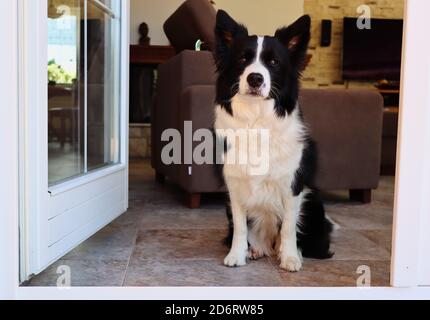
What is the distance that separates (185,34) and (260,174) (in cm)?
150

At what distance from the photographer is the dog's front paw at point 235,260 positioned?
1.64 meters

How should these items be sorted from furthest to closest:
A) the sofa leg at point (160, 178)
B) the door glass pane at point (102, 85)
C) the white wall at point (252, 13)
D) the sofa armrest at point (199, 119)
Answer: the white wall at point (252, 13), the sofa leg at point (160, 178), the sofa armrest at point (199, 119), the door glass pane at point (102, 85)

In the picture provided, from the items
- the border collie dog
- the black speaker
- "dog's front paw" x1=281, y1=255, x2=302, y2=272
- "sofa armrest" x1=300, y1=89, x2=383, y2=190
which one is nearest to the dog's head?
the border collie dog

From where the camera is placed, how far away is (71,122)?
208 centimetres

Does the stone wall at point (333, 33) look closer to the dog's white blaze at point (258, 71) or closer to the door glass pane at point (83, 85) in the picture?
the door glass pane at point (83, 85)

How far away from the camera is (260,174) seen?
1624 millimetres

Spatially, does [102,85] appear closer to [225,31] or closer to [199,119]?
[199,119]

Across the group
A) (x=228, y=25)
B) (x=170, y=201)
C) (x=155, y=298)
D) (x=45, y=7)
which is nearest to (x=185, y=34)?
(x=170, y=201)

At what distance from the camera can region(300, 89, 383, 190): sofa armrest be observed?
267cm

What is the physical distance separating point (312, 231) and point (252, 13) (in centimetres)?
506

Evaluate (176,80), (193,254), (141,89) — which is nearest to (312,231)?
(193,254)

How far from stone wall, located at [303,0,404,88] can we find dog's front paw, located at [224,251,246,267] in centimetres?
523

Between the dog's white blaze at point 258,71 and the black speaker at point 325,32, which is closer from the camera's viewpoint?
the dog's white blaze at point 258,71

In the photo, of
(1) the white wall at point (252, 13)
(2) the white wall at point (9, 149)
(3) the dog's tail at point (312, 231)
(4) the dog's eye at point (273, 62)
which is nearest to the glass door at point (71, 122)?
(2) the white wall at point (9, 149)
